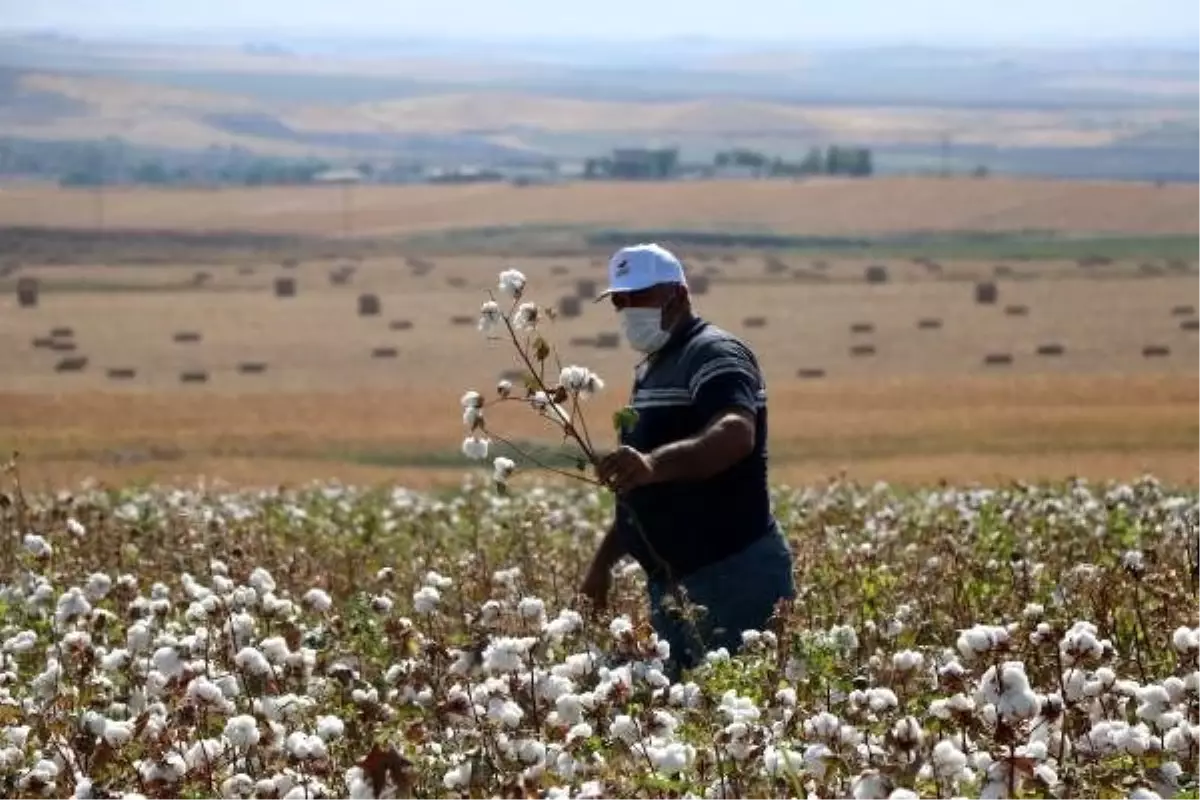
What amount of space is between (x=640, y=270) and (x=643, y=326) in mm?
166

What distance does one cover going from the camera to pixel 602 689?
519 cm

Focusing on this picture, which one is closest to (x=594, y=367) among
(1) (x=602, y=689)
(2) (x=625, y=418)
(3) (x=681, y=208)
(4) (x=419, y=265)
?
(2) (x=625, y=418)

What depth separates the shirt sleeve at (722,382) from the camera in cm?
746

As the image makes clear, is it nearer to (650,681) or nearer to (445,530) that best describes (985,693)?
(650,681)

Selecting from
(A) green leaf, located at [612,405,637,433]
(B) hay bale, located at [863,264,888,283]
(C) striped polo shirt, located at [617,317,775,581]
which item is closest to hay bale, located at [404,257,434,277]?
(B) hay bale, located at [863,264,888,283]

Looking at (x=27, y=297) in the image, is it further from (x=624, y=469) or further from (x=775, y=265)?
(x=624, y=469)

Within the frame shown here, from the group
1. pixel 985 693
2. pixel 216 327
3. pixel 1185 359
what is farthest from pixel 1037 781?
pixel 216 327

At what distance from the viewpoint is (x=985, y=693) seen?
446 centimetres

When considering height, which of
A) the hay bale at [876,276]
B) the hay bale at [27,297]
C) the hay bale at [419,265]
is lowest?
the hay bale at [419,265]

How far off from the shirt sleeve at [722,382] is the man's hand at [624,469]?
28.1 inches

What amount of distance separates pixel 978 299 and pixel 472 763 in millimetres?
69165

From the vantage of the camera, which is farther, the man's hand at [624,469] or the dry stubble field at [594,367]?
the dry stubble field at [594,367]

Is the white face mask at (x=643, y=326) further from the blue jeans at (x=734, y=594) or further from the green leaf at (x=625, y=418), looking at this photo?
the green leaf at (x=625, y=418)

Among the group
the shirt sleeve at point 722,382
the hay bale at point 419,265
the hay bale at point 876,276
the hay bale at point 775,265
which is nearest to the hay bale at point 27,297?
the hay bale at point 419,265
